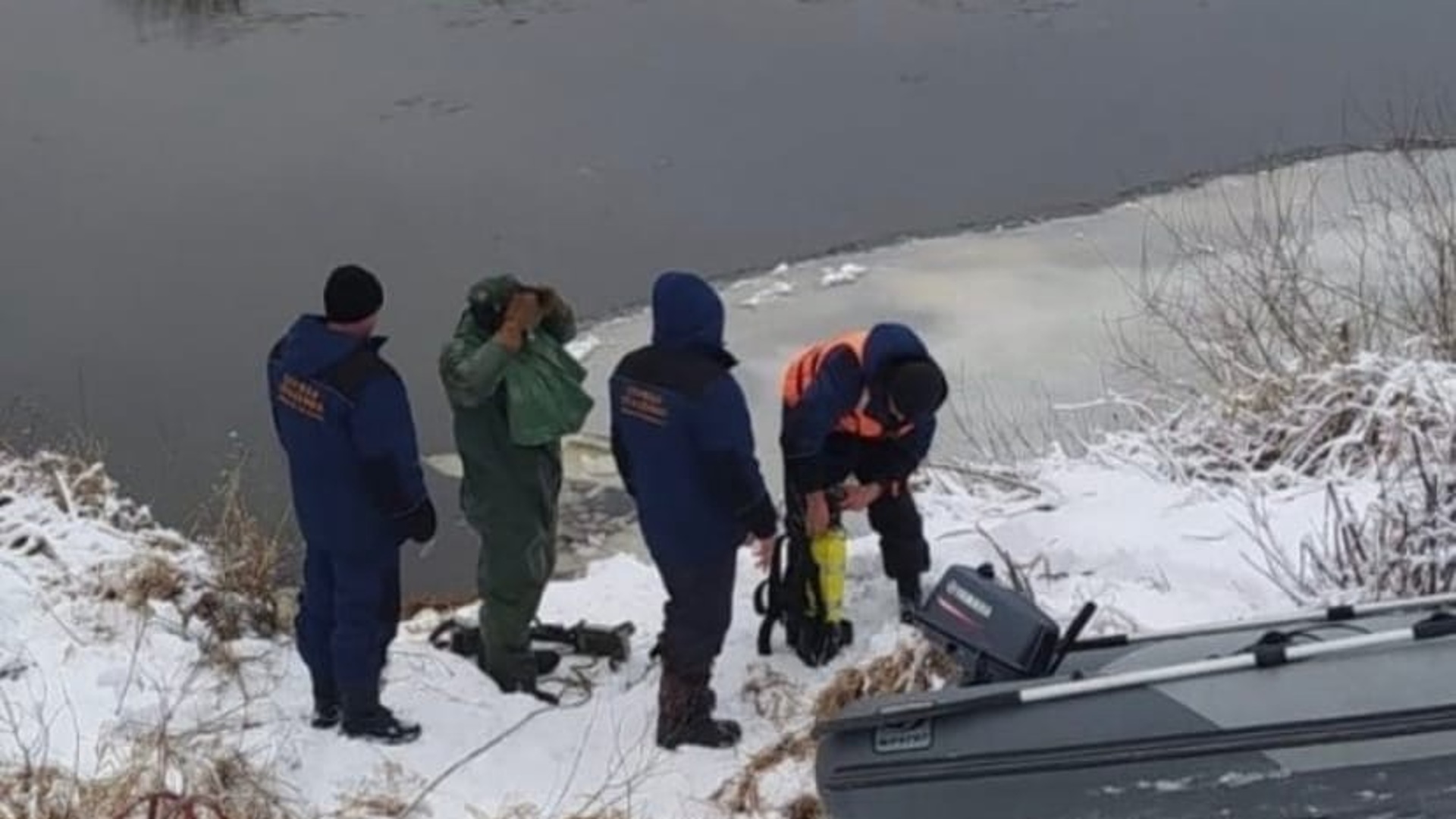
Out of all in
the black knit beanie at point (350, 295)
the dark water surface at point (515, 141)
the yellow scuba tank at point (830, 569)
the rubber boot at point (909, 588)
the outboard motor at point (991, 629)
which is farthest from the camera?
the dark water surface at point (515, 141)

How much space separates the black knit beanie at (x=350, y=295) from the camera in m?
4.71

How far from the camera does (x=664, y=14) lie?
1543 cm

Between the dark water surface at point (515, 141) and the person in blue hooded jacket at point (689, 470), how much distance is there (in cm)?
340

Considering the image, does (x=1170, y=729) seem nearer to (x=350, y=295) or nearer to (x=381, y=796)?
(x=381, y=796)

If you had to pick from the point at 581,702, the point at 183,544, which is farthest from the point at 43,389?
the point at 581,702

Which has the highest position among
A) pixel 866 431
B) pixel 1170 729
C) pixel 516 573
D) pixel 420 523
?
pixel 866 431

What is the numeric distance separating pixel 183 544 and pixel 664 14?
9.56 metres

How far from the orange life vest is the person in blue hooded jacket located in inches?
11.3

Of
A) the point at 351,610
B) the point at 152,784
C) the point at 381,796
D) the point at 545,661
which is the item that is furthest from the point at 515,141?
the point at 152,784

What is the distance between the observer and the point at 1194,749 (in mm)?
3623

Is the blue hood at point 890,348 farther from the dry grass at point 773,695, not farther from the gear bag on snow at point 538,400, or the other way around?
the dry grass at point 773,695

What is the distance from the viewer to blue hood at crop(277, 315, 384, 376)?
4.75 metres

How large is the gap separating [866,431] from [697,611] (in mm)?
665

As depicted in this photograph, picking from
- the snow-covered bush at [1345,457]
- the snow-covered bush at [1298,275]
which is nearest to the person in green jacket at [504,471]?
the snow-covered bush at [1345,457]
